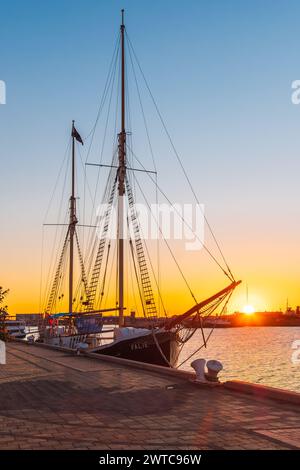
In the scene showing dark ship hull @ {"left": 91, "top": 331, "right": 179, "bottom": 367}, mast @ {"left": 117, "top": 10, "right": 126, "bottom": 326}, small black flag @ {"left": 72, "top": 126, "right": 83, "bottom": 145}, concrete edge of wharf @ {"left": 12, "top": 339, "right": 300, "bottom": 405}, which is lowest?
dark ship hull @ {"left": 91, "top": 331, "right": 179, "bottom": 367}

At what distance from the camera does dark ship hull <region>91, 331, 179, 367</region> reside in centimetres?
2828

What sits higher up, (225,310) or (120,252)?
(120,252)

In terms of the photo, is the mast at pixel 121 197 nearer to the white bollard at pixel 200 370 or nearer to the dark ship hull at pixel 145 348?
the dark ship hull at pixel 145 348

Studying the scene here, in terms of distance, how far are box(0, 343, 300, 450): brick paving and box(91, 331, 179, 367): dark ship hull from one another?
11.2 metres

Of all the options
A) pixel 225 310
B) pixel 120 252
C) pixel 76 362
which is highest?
pixel 120 252

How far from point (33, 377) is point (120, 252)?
1548 cm

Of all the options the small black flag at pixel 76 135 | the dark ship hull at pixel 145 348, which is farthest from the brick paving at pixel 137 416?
the small black flag at pixel 76 135

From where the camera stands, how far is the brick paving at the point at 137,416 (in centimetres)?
861

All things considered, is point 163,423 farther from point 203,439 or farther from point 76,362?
point 76,362

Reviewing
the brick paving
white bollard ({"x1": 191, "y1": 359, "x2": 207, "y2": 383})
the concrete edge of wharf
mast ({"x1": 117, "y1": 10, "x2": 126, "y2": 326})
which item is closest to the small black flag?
mast ({"x1": 117, "y1": 10, "x2": 126, "y2": 326})

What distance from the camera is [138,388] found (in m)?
14.9

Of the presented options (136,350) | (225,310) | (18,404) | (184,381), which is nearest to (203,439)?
(18,404)

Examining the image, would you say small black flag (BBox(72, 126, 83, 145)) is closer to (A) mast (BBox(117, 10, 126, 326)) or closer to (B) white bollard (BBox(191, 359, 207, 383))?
(A) mast (BBox(117, 10, 126, 326))
